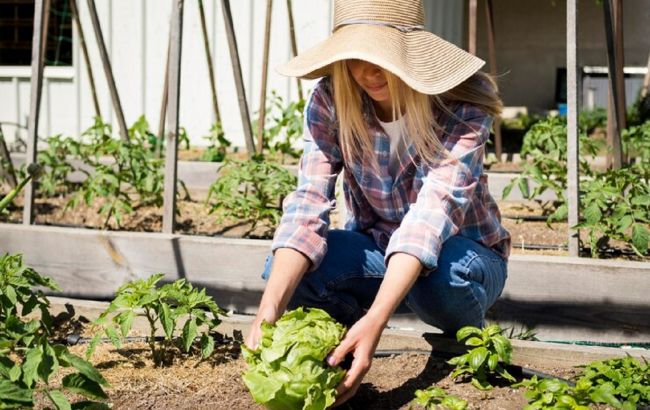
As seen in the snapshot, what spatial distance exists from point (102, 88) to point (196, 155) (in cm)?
168

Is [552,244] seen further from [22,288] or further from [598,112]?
[598,112]

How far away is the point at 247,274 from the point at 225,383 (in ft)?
2.91

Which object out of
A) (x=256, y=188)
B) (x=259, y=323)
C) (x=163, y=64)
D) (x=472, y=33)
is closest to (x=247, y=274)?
(x=256, y=188)

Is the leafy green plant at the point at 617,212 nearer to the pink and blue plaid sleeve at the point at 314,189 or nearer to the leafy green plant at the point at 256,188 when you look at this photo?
the pink and blue plaid sleeve at the point at 314,189

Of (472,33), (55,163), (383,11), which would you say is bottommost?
(55,163)

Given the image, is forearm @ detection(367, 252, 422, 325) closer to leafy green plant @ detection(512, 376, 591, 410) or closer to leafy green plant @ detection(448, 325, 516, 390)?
leafy green plant @ detection(448, 325, 516, 390)

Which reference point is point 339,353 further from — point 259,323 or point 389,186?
point 389,186

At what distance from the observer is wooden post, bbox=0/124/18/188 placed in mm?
4641

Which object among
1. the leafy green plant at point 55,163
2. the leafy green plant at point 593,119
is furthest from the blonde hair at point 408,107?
the leafy green plant at point 593,119

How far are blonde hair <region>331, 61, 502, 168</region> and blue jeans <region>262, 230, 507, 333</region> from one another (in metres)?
0.27

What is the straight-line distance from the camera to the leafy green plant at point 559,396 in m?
2.00

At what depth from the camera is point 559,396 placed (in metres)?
2.03

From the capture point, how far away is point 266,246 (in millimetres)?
3285

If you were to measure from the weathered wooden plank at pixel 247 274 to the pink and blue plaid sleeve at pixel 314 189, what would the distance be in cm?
76
